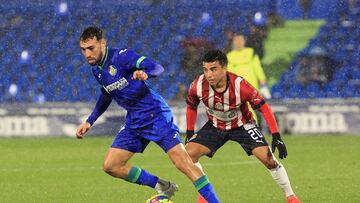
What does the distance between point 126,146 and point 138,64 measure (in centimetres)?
90

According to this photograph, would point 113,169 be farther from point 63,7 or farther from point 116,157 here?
point 63,7

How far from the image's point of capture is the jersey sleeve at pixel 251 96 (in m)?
8.93

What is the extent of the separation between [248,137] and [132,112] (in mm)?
1268

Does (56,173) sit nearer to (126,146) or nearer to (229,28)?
(126,146)

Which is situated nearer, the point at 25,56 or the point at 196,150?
the point at 196,150

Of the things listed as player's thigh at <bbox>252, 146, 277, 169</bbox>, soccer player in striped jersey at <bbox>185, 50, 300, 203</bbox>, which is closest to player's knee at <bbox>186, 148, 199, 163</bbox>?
soccer player in striped jersey at <bbox>185, 50, 300, 203</bbox>

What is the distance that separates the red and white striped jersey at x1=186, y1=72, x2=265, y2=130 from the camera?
8992 mm

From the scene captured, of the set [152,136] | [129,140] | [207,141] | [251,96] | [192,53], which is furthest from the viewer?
[192,53]

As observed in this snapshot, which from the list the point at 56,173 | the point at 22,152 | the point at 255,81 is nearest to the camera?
the point at 56,173

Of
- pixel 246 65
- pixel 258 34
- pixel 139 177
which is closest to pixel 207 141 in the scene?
pixel 139 177

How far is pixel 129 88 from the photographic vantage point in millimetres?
8562

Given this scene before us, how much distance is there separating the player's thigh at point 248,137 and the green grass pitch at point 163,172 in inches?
34.1

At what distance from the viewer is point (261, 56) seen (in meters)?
22.2

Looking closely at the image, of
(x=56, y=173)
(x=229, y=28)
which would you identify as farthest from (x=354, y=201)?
(x=229, y=28)
